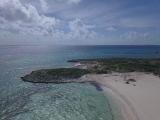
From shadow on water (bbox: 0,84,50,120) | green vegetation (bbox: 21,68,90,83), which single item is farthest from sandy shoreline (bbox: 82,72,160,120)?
shadow on water (bbox: 0,84,50,120)

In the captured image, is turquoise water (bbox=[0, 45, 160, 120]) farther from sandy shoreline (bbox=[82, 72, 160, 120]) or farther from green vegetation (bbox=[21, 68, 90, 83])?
green vegetation (bbox=[21, 68, 90, 83])

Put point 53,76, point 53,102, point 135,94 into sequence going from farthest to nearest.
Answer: point 53,76 → point 135,94 → point 53,102

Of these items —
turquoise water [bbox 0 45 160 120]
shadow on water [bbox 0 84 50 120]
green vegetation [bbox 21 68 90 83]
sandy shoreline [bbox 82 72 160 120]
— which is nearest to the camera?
turquoise water [bbox 0 45 160 120]

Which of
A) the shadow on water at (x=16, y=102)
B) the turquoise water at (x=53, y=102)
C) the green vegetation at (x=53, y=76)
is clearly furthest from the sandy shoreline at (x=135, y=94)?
the shadow on water at (x=16, y=102)

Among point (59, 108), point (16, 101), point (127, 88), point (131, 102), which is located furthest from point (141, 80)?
point (16, 101)

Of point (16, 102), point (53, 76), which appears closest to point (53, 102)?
point (16, 102)

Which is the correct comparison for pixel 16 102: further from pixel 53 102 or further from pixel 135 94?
pixel 135 94

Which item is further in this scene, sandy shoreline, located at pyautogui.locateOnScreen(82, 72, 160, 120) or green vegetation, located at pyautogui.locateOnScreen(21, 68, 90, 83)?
green vegetation, located at pyautogui.locateOnScreen(21, 68, 90, 83)

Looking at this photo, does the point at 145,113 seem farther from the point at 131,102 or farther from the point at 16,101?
the point at 16,101
